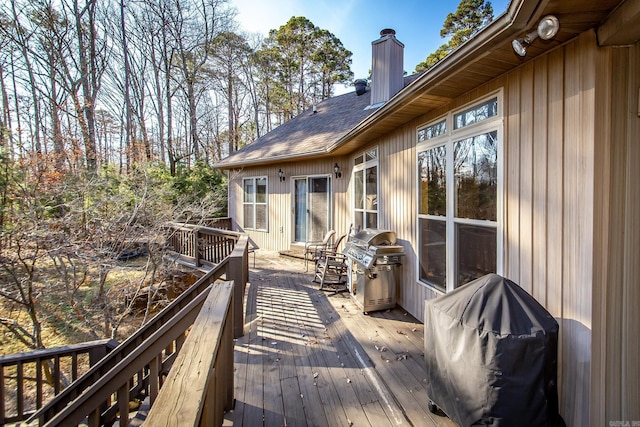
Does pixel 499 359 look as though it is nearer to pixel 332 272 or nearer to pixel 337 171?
pixel 332 272

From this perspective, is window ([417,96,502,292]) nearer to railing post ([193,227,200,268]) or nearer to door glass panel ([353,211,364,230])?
door glass panel ([353,211,364,230])

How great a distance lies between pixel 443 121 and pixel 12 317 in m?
7.64

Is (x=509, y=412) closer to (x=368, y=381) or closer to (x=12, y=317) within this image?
(x=368, y=381)

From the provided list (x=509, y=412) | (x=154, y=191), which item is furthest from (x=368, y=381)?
(x=154, y=191)

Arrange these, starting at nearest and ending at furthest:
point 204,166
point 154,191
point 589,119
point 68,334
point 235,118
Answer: point 589,119
point 68,334
point 154,191
point 204,166
point 235,118

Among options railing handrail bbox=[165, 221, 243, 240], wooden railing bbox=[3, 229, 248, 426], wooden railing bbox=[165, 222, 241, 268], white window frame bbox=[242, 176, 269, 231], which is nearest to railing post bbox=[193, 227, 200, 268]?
wooden railing bbox=[165, 222, 241, 268]

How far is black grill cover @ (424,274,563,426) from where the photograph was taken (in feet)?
5.30

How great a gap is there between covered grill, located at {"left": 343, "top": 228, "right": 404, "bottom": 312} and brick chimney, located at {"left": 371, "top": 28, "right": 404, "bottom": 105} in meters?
4.01

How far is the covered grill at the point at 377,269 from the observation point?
3.97 metres

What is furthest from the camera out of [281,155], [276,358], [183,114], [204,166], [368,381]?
[183,114]

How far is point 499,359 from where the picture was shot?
5.32 feet

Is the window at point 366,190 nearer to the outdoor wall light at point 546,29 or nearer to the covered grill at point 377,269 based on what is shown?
the covered grill at point 377,269

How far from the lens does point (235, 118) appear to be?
17969 millimetres

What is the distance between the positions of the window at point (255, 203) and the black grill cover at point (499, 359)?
729cm
